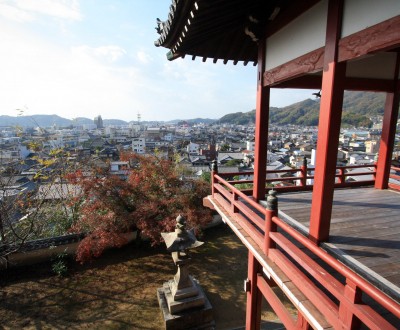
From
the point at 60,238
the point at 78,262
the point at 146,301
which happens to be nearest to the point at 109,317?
the point at 146,301

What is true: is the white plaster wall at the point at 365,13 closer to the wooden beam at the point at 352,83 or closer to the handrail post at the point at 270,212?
the handrail post at the point at 270,212

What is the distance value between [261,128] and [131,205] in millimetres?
7696

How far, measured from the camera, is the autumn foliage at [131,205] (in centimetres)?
A: 940

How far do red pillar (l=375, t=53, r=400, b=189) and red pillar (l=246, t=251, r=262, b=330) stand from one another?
142 inches

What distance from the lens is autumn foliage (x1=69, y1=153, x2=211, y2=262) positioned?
370 inches

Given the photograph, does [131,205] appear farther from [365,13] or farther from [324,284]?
[365,13]

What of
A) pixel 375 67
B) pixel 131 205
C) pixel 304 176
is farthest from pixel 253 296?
pixel 131 205

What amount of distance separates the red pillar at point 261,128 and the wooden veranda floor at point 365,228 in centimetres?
61

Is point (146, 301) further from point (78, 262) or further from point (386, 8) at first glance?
point (386, 8)

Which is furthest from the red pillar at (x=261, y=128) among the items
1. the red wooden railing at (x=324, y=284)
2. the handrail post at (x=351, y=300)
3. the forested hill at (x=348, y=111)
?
the forested hill at (x=348, y=111)

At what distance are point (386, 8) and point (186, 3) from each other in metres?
2.02

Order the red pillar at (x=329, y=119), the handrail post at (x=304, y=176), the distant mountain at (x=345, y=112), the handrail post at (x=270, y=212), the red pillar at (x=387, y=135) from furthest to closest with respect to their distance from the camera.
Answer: the distant mountain at (x=345, y=112), the handrail post at (x=304, y=176), the red pillar at (x=387, y=135), the handrail post at (x=270, y=212), the red pillar at (x=329, y=119)

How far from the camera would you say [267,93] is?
4.40 meters

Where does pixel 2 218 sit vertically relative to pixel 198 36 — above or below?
below
